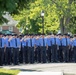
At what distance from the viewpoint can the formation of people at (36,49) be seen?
20.6 m

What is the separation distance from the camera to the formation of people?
67.7 feet

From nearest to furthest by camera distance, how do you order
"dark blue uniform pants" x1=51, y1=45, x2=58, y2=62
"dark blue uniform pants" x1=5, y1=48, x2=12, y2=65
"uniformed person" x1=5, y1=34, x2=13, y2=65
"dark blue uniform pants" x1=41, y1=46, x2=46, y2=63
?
"uniformed person" x1=5, y1=34, x2=13, y2=65, "dark blue uniform pants" x1=5, y1=48, x2=12, y2=65, "dark blue uniform pants" x1=41, y1=46, x2=46, y2=63, "dark blue uniform pants" x1=51, y1=45, x2=58, y2=62

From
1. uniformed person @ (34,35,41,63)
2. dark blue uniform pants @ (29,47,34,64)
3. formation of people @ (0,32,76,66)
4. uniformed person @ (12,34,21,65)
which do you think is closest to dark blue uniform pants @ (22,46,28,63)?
formation of people @ (0,32,76,66)

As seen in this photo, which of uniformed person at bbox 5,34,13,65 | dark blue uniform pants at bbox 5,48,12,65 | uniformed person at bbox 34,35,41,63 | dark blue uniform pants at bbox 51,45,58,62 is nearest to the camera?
uniformed person at bbox 5,34,13,65

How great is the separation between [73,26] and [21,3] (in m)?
34.6

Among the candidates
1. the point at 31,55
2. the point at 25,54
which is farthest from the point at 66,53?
the point at 25,54

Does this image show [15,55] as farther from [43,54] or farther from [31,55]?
[43,54]

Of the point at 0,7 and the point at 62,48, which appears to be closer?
the point at 0,7

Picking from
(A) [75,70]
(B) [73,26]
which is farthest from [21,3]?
(B) [73,26]

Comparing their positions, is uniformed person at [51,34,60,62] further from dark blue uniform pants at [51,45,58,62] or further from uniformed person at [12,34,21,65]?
uniformed person at [12,34,21,65]

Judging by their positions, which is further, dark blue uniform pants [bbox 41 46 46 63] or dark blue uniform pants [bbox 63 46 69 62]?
dark blue uniform pants [bbox 63 46 69 62]

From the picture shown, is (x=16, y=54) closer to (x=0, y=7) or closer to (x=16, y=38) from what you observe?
(x=16, y=38)

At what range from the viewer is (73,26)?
48.1 meters

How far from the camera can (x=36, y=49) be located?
70.4 ft
